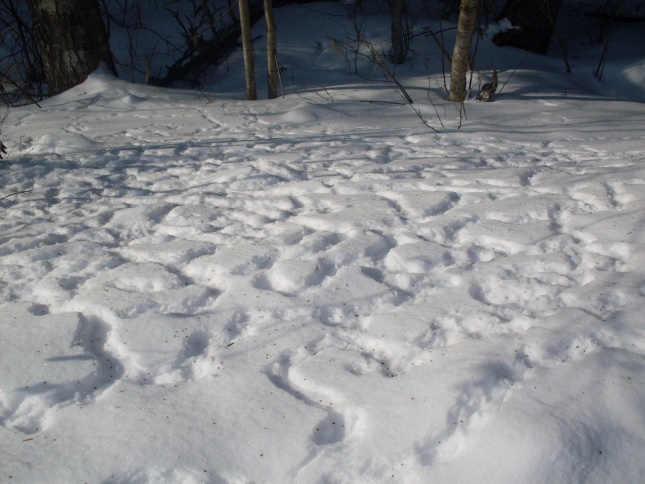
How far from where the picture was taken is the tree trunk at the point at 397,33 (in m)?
8.29

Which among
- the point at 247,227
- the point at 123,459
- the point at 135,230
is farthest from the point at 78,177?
the point at 123,459

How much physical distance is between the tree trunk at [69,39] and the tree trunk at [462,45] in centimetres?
426

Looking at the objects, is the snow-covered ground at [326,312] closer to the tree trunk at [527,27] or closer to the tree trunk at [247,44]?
the tree trunk at [247,44]

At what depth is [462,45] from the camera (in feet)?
18.6

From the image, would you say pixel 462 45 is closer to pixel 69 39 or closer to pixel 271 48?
pixel 271 48

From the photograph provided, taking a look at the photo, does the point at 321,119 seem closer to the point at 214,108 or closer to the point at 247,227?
the point at 214,108

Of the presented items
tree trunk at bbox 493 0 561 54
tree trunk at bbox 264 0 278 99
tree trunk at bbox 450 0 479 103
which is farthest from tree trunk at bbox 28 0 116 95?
tree trunk at bbox 493 0 561 54

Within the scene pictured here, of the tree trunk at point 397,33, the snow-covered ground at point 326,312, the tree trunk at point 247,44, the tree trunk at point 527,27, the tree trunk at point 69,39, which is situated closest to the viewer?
the snow-covered ground at point 326,312

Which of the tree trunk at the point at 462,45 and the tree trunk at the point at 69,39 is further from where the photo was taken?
the tree trunk at the point at 69,39

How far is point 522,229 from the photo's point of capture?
2697mm

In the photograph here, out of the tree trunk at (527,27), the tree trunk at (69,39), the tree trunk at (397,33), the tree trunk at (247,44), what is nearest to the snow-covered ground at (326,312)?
the tree trunk at (247,44)

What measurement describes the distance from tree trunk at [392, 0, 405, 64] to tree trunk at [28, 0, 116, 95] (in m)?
4.43

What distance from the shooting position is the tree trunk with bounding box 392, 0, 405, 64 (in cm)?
829

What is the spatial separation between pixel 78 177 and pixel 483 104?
421cm
